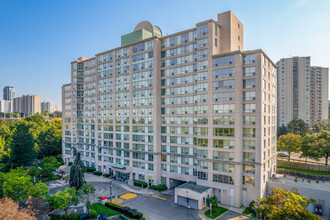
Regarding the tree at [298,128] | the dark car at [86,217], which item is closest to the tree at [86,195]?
the dark car at [86,217]

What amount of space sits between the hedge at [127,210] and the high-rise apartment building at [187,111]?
10005mm

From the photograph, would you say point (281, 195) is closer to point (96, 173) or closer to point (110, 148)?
point (110, 148)

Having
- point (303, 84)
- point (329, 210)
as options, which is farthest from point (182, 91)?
point (303, 84)

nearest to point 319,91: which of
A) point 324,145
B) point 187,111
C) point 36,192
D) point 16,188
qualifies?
point 324,145

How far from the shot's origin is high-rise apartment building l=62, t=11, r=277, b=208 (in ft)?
136

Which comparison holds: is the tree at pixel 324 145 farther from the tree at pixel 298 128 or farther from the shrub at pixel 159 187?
the shrub at pixel 159 187

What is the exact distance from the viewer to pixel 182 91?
51594 mm

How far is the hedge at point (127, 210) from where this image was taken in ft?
122

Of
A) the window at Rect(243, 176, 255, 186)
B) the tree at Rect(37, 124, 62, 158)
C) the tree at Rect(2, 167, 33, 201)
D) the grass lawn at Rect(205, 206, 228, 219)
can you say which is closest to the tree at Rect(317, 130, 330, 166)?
the window at Rect(243, 176, 255, 186)

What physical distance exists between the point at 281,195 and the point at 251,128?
13.2 meters

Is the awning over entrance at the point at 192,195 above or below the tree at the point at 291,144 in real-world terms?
below

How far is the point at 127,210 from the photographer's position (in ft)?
126

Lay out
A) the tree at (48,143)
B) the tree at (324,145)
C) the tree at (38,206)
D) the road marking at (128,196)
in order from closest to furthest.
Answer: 1. the tree at (38,206)
2. the road marking at (128,196)
3. the tree at (324,145)
4. the tree at (48,143)

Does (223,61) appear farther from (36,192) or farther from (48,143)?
(48,143)
